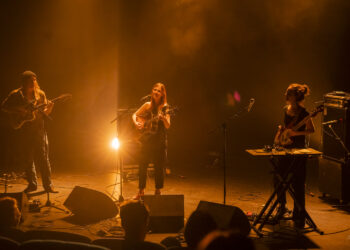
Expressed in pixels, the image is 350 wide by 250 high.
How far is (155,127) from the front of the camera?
7.60 meters

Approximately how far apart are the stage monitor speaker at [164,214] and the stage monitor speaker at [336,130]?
2867mm

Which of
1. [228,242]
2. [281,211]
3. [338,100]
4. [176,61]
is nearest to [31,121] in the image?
[281,211]

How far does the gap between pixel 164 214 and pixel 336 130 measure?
319 centimetres

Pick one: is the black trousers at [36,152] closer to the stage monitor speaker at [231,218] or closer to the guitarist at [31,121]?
the guitarist at [31,121]

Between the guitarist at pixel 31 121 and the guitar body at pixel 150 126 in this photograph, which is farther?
the guitarist at pixel 31 121

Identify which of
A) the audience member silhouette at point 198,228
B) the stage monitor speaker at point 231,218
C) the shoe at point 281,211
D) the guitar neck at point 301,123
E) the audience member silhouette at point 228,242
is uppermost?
the guitar neck at point 301,123

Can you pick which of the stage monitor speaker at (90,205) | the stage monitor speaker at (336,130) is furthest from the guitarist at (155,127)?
the stage monitor speaker at (336,130)

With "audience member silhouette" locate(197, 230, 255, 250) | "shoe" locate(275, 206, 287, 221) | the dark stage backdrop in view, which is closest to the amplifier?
"shoe" locate(275, 206, 287, 221)

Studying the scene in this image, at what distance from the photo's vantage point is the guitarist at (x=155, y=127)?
7.60m

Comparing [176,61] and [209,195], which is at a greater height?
[176,61]

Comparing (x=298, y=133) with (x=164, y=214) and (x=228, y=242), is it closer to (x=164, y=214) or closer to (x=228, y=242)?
(x=164, y=214)

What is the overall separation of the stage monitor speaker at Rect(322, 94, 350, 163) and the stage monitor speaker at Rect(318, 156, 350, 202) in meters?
0.11

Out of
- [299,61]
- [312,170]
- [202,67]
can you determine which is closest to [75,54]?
[202,67]

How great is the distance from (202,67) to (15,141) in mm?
4445
